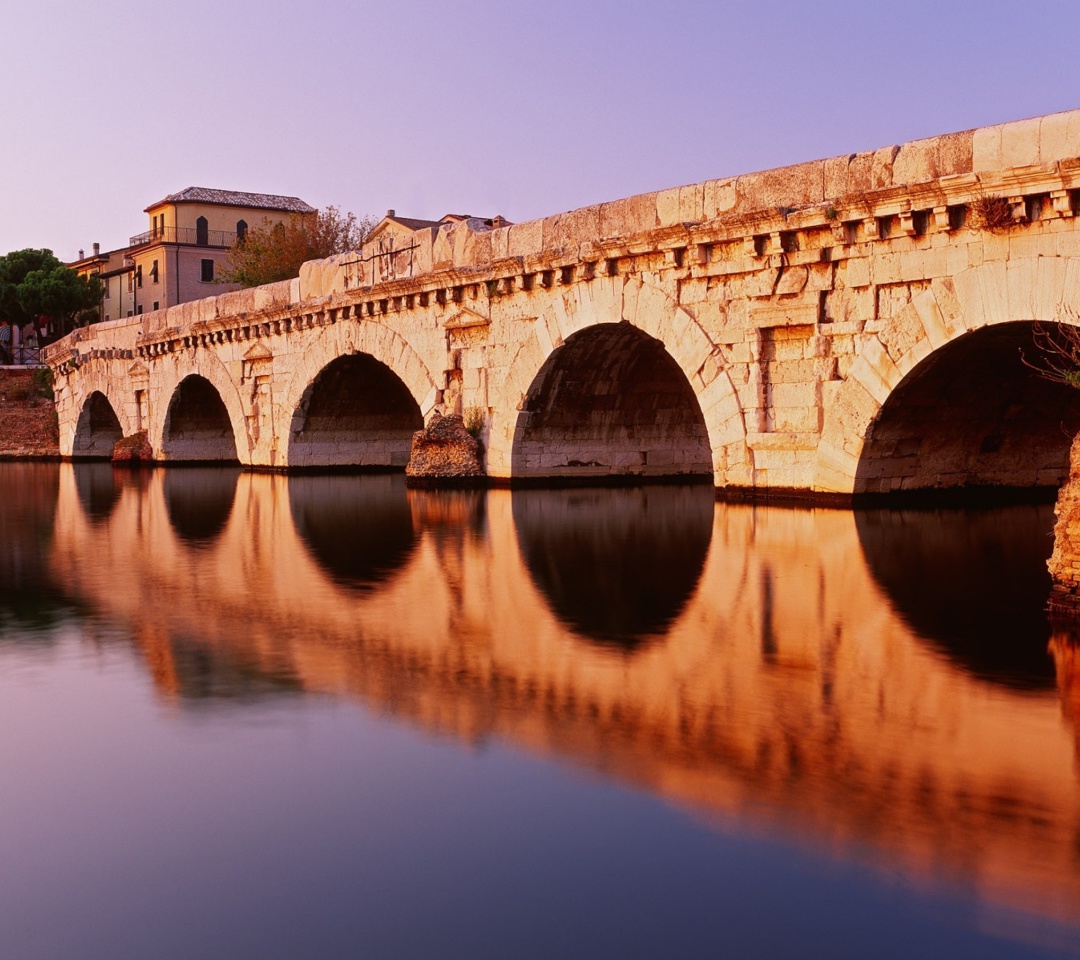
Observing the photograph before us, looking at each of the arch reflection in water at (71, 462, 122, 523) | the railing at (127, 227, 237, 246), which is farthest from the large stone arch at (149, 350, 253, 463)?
the railing at (127, 227, 237, 246)

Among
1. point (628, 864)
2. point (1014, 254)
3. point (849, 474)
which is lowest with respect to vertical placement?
point (628, 864)

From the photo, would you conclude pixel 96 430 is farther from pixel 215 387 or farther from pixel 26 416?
pixel 215 387

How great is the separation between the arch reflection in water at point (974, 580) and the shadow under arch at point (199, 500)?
631 cm

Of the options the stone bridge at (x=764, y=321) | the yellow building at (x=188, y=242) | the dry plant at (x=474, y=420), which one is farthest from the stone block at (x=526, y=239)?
the yellow building at (x=188, y=242)

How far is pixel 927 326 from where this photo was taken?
10883 millimetres

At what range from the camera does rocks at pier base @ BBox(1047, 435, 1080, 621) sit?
21.7ft

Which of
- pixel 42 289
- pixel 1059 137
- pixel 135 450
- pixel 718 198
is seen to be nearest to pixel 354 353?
pixel 718 198

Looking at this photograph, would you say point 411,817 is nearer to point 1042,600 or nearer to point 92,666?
point 92,666

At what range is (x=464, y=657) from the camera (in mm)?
6219

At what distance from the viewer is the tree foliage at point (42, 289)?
187 feet

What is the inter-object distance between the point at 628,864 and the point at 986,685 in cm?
258

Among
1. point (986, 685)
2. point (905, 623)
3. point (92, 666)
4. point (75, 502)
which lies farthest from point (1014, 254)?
point (75, 502)

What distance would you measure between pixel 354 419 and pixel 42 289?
39.0m

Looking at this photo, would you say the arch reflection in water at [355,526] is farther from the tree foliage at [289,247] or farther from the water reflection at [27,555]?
the tree foliage at [289,247]
